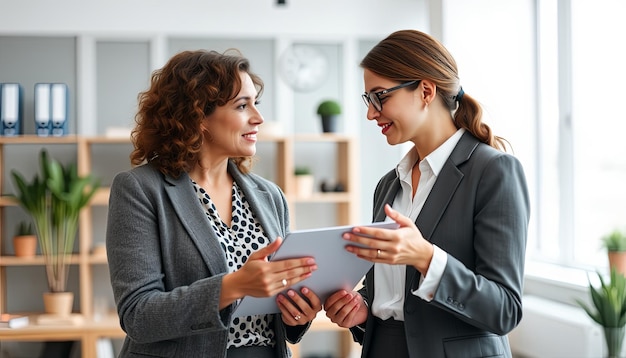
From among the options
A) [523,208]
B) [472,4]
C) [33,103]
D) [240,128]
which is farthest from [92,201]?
[523,208]

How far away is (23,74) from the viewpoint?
546 centimetres

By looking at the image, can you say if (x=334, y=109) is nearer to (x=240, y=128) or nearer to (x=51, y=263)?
(x=51, y=263)

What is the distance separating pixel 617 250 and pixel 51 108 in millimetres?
3585

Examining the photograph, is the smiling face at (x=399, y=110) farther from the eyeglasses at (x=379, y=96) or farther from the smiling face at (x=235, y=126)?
the smiling face at (x=235, y=126)

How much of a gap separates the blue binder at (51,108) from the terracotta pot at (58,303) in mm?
1058

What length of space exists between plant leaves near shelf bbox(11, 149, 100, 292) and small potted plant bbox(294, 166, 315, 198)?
4.36 ft

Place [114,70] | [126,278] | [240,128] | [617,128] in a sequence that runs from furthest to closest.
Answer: [114,70] < [617,128] < [240,128] < [126,278]

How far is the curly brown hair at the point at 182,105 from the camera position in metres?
2.20

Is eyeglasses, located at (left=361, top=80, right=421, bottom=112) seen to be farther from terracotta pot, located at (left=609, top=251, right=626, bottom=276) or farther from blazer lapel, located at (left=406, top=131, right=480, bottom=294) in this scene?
terracotta pot, located at (left=609, top=251, right=626, bottom=276)

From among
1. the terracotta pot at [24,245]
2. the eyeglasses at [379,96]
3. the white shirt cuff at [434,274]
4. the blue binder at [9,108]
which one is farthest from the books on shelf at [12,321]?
the white shirt cuff at [434,274]

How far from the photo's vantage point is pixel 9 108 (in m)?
5.21

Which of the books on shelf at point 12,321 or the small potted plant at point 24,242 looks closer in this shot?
the books on shelf at point 12,321

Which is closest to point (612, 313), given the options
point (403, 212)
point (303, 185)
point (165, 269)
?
point (403, 212)

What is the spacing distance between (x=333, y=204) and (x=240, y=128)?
143 inches
